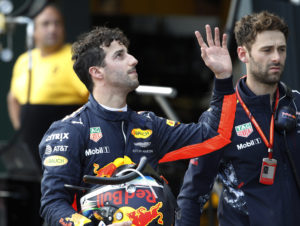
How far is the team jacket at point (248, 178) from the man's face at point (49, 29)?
8.56ft

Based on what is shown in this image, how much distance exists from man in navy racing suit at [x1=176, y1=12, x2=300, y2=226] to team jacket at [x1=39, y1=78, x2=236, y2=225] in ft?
0.95

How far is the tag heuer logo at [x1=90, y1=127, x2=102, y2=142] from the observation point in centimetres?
336

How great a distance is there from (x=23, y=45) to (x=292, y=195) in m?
3.82

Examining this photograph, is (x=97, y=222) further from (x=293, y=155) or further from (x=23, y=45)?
(x=23, y=45)

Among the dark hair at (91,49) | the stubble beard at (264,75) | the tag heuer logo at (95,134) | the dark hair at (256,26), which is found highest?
the dark hair at (256,26)

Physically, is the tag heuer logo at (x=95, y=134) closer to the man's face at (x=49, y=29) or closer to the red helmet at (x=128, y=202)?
the red helmet at (x=128, y=202)

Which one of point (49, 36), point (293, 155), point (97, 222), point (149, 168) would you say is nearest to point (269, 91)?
point (293, 155)

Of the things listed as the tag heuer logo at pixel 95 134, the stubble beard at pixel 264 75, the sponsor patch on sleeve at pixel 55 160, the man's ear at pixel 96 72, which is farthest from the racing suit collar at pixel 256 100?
the sponsor patch on sleeve at pixel 55 160

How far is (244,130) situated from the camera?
3910 millimetres

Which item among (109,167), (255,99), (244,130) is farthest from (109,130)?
(255,99)

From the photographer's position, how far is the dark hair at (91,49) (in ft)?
11.9

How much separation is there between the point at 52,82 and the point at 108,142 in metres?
2.79

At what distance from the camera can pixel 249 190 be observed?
3.83 m

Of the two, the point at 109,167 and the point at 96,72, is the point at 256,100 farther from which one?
the point at 109,167
